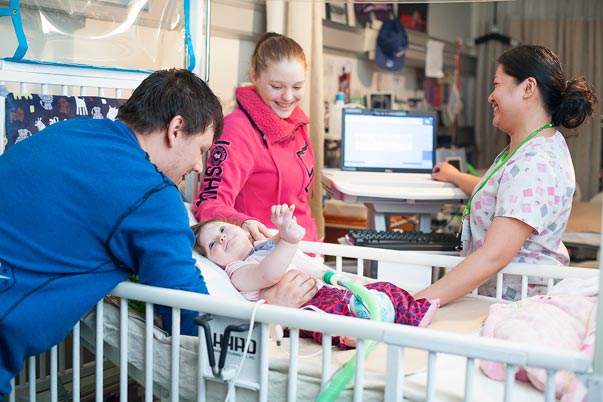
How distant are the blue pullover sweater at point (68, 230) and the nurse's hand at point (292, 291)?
12.6 inches

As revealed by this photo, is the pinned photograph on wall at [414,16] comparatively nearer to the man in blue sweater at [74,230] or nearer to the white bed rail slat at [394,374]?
the man in blue sweater at [74,230]

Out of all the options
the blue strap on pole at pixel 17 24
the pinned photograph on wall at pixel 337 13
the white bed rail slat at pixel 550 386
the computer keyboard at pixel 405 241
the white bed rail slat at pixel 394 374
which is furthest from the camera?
the pinned photograph on wall at pixel 337 13

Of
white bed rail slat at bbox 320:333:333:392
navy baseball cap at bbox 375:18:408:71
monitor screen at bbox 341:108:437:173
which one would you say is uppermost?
navy baseball cap at bbox 375:18:408:71

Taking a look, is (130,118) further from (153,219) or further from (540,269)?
(540,269)

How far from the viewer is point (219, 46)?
9.94 feet

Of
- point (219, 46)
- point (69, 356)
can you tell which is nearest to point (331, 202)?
point (219, 46)

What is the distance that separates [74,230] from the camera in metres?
1.31

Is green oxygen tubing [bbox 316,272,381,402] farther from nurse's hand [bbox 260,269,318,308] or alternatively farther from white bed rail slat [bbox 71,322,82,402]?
white bed rail slat [bbox 71,322,82,402]

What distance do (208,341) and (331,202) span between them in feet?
7.90

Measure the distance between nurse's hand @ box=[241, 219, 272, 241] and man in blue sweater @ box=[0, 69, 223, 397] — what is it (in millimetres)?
447

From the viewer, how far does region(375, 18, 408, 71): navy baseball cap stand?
168 inches

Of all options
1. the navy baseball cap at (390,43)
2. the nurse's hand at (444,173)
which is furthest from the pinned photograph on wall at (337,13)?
the nurse's hand at (444,173)

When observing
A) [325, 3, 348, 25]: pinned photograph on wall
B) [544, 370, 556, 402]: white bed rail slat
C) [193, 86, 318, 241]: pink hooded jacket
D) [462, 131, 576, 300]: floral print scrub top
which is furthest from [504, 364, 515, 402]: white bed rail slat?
[325, 3, 348, 25]: pinned photograph on wall

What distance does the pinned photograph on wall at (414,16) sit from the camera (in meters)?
4.61
